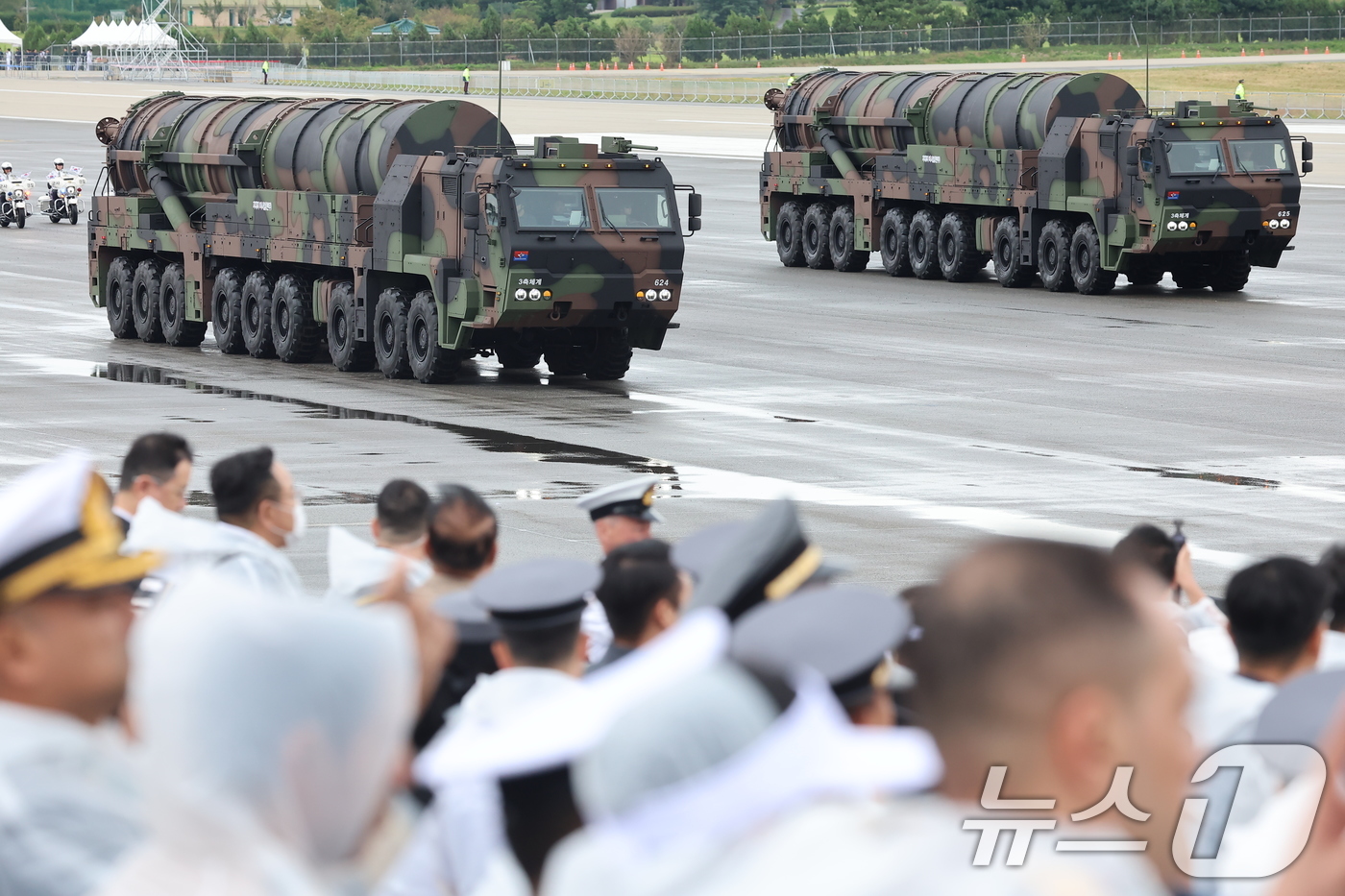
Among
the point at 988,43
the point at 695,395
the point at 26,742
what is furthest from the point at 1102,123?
the point at 988,43

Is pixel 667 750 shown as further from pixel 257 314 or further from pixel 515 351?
pixel 257 314

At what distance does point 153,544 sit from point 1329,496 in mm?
10872

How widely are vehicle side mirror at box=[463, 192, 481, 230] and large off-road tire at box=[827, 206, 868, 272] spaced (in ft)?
53.3

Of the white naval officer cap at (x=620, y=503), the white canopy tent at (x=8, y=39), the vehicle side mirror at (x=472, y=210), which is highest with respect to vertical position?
the white naval officer cap at (x=620, y=503)

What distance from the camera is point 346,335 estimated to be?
24.2 m

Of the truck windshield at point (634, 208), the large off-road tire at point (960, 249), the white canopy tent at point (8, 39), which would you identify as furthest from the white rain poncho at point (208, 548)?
the white canopy tent at point (8, 39)

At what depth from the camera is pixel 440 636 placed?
4098 millimetres

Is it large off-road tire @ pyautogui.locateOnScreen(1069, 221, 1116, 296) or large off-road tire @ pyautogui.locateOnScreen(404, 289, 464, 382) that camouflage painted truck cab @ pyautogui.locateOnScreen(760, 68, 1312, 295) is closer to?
large off-road tire @ pyautogui.locateOnScreen(1069, 221, 1116, 296)

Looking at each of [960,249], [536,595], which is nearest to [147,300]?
[960,249]

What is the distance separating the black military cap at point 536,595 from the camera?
4062 mm

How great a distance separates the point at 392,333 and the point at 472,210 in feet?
6.74

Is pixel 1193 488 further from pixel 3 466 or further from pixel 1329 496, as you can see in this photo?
pixel 3 466

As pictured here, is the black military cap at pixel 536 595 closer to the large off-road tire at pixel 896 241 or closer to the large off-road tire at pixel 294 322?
the large off-road tire at pixel 294 322

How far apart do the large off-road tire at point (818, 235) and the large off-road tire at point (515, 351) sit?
47.3ft
